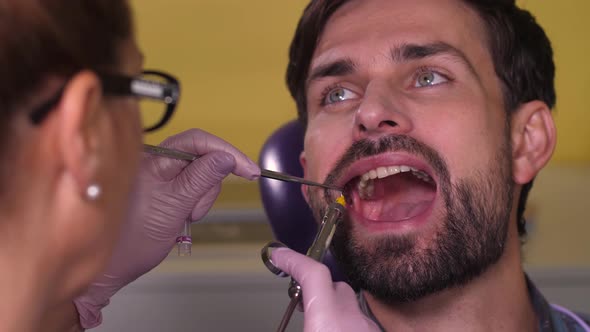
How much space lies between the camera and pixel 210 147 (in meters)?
1.45

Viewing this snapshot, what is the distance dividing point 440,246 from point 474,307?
0.17 metres

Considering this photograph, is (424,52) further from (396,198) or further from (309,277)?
(309,277)

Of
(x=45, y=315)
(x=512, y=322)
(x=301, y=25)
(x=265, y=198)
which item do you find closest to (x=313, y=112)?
(x=301, y=25)

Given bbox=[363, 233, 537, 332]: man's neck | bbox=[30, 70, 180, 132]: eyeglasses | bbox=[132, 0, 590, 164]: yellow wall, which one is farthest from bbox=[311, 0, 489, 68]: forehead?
bbox=[132, 0, 590, 164]: yellow wall

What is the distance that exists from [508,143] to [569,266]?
1.10 m

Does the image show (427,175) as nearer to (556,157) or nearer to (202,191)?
(202,191)

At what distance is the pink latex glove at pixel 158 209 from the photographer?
4.75ft

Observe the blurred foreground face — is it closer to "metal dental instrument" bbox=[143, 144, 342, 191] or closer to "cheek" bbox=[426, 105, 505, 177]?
"cheek" bbox=[426, 105, 505, 177]

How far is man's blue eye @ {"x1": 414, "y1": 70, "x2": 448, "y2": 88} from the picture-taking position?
1486 mm

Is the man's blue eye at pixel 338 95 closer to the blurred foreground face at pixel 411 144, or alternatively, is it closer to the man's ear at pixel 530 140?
the blurred foreground face at pixel 411 144

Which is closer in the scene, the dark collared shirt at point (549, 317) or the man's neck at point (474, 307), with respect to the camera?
the man's neck at point (474, 307)

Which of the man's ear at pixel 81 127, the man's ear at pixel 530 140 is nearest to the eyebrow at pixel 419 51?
Answer: the man's ear at pixel 530 140

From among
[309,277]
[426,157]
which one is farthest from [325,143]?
[309,277]

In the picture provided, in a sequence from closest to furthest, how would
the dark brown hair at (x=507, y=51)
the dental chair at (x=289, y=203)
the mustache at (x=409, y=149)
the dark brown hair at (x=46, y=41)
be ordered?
the dark brown hair at (x=46, y=41) < the mustache at (x=409, y=149) < the dark brown hair at (x=507, y=51) < the dental chair at (x=289, y=203)
